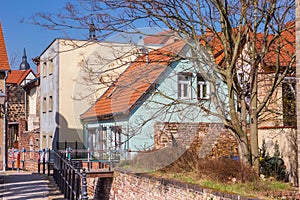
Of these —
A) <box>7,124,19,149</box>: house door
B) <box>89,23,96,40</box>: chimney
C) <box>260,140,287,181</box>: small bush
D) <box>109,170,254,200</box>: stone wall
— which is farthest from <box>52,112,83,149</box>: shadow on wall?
<box>89,23,96,40</box>: chimney

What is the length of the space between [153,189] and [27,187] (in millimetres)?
3501

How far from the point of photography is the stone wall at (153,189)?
9.72 metres

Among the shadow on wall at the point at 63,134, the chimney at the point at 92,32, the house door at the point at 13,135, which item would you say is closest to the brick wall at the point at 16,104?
the house door at the point at 13,135

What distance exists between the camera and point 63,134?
2441cm

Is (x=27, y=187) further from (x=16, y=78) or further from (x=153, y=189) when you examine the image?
(x=16, y=78)

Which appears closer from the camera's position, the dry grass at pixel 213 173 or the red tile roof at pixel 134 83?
the dry grass at pixel 213 173

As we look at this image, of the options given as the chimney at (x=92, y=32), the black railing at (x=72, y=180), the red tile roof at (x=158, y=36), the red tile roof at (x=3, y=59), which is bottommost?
the black railing at (x=72, y=180)

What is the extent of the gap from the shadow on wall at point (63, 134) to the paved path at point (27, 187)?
734cm

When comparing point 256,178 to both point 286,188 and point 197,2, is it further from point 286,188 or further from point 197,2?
point 197,2

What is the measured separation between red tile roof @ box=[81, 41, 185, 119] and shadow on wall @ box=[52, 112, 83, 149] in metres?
1.31

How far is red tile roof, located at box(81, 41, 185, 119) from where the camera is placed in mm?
12492

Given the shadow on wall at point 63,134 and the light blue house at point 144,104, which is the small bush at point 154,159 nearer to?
the light blue house at point 144,104

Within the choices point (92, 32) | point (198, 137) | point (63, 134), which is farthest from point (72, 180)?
point (63, 134)

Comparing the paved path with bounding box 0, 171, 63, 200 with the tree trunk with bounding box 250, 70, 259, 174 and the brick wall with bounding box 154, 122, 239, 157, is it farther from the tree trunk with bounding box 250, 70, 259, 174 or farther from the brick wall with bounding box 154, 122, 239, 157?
the tree trunk with bounding box 250, 70, 259, 174
